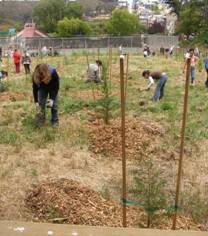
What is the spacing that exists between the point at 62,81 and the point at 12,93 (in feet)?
7.97

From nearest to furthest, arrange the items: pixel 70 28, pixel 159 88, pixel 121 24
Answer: pixel 159 88
pixel 70 28
pixel 121 24

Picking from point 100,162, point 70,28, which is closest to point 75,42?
point 70,28

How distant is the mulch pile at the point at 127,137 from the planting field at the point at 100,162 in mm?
16

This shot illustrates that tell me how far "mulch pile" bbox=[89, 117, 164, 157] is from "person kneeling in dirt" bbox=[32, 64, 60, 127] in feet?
2.76

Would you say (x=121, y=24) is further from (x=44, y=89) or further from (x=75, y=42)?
(x=44, y=89)

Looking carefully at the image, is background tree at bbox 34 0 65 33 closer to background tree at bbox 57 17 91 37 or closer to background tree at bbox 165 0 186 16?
background tree at bbox 57 17 91 37

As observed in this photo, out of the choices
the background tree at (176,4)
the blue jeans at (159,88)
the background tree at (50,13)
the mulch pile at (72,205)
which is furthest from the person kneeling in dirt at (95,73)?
the background tree at (50,13)

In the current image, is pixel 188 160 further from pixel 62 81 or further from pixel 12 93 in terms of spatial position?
pixel 62 81

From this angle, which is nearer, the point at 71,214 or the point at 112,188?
the point at 71,214

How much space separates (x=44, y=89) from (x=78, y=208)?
347 cm

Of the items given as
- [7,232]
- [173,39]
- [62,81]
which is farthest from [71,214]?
[173,39]

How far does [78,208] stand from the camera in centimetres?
476

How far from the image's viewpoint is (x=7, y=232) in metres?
2.39

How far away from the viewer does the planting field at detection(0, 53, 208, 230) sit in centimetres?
Result: 467
